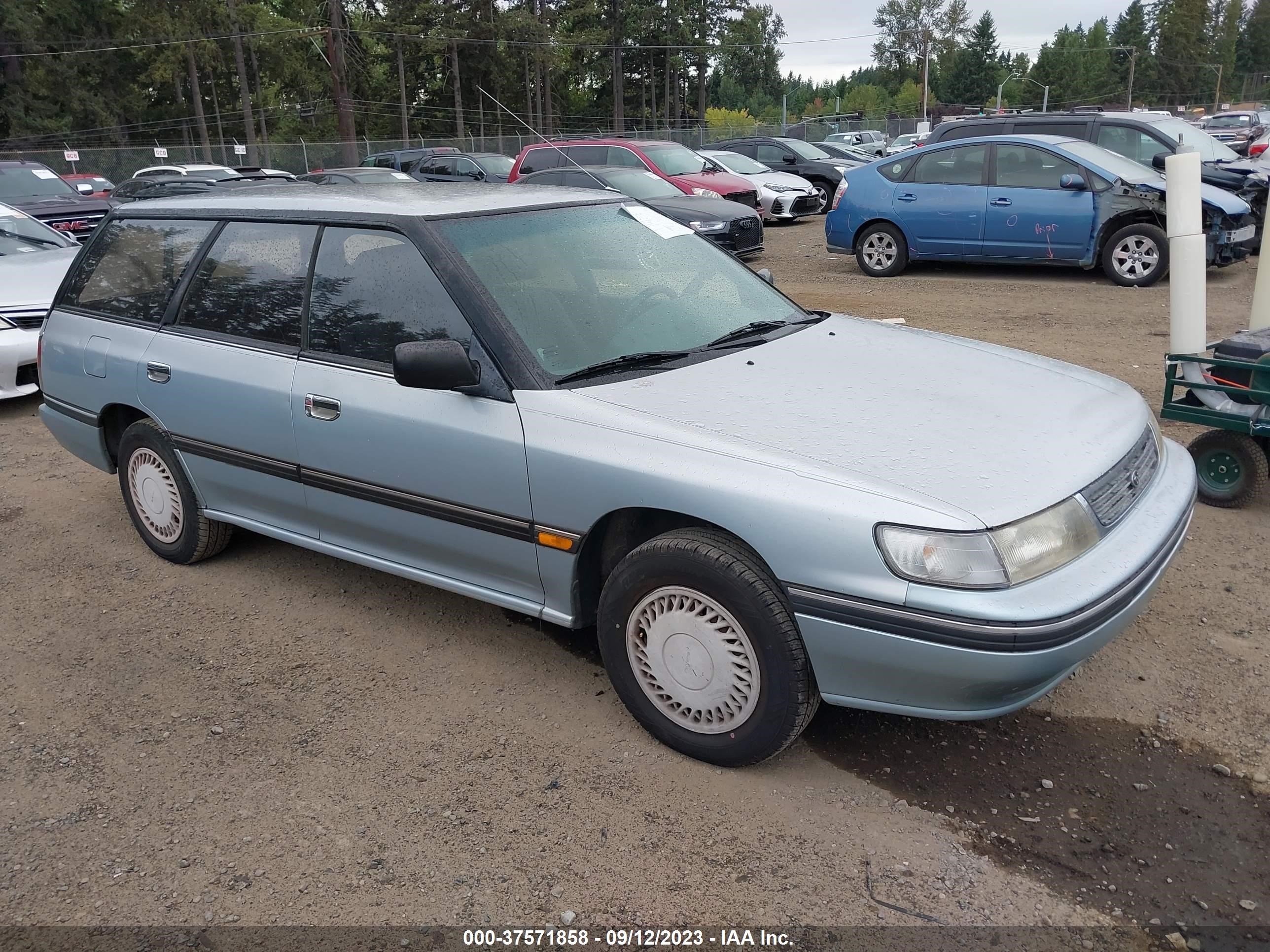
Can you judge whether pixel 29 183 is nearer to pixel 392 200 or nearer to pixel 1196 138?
pixel 392 200

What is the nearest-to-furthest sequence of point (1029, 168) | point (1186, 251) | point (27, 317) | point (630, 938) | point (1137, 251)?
point (630, 938) < point (1186, 251) < point (27, 317) < point (1137, 251) < point (1029, 168)

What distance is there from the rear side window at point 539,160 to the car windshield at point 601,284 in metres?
12.5

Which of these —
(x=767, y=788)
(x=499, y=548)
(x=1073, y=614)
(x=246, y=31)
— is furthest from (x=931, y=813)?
(x=246, y=31)

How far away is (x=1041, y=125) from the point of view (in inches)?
493

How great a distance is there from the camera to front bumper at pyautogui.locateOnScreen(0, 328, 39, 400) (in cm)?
732

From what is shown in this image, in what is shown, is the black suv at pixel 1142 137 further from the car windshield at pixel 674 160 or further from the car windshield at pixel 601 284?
the car windshield at pixel 601 284

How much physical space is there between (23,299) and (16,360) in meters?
0.54

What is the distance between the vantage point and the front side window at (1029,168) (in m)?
10.5

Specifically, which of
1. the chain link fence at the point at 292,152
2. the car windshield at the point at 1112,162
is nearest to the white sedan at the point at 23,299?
the car windshield at the point at 1112,162

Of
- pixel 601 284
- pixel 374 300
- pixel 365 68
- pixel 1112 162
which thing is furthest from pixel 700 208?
pixel 365 68

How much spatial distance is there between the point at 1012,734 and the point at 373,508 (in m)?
2.31

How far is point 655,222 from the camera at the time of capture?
4.17 metres

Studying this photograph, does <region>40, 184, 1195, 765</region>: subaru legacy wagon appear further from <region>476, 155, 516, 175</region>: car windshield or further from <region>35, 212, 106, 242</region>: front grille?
<region>476, 155, 516, 175</region>: car windshield

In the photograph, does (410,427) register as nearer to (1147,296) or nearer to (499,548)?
(499,548)
